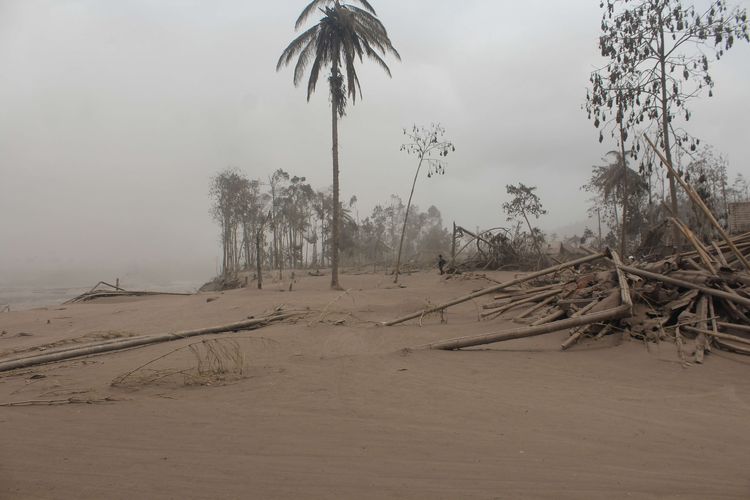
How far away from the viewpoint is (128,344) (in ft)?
22.0

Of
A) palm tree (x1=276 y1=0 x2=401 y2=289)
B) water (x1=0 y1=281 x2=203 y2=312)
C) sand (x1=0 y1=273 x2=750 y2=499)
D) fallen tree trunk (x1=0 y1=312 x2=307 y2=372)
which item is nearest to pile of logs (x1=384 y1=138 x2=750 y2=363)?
sand (x1=0 y1=273 x2=750 y2=499)

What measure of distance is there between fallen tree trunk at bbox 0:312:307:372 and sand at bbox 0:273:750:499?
8.3 inches

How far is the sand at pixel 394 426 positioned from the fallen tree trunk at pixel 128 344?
210 millimetres

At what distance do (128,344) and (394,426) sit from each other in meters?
5.19

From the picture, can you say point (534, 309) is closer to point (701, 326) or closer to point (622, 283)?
point (622, 283)

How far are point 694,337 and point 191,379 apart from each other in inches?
233

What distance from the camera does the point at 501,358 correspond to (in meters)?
5.39

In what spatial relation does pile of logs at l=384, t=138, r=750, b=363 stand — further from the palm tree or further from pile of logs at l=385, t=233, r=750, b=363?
the palm tree

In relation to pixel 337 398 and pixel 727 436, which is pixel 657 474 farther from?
pixel 337 398

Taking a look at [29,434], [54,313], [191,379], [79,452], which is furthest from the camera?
[54,313]

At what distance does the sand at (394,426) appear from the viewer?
2.48 metres

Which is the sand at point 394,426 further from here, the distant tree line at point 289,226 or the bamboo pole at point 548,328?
the distant tree line at point 289,226

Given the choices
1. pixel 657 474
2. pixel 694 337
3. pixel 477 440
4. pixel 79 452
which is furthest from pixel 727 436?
pixel 79 452

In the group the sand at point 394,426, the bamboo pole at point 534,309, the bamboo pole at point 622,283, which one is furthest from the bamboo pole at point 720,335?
the bamboo pole at point 534,309
